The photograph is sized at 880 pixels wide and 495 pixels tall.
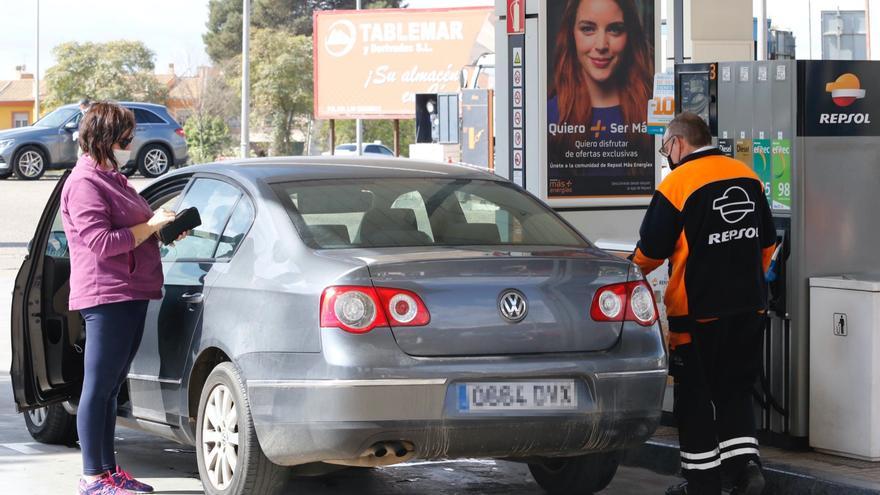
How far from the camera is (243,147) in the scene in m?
36.9

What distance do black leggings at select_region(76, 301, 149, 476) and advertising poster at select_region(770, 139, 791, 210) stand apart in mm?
3112

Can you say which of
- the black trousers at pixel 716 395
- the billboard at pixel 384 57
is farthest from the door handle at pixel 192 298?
the billboard at pixel 384 57

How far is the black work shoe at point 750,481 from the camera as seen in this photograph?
6.25 m

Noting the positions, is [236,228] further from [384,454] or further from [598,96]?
[598,96]

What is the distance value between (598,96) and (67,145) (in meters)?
22.0

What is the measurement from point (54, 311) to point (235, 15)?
81936 millimetres

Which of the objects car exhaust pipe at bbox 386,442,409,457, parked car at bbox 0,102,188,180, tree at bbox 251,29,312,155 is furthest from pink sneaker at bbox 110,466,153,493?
tree at bbox 251,29,312,155

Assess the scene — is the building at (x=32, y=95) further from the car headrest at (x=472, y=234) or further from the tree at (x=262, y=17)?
the car headrest at (x=472, y=234)

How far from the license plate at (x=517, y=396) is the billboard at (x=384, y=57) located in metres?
43.2

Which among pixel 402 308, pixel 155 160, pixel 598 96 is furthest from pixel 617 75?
pixel 155 160

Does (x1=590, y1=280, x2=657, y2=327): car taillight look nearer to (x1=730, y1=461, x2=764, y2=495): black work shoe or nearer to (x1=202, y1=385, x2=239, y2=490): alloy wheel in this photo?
(x1=730, y1=461, x2=764, y2=495): black work shoe

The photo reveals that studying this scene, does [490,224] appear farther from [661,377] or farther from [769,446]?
[769,446]

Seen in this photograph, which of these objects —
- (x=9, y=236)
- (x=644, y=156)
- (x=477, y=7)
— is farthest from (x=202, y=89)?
(x=644, y=156)

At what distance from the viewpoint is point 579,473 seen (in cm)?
652
